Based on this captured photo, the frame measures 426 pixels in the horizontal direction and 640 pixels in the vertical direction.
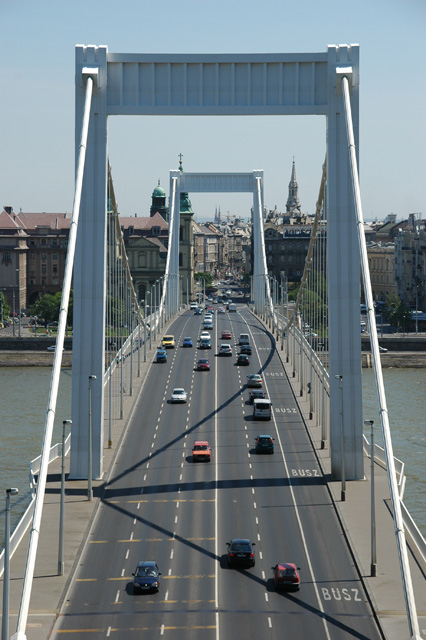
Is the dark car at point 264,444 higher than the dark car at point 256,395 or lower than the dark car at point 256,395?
lower

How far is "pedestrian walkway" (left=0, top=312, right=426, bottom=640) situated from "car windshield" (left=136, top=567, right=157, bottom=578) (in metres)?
2.25

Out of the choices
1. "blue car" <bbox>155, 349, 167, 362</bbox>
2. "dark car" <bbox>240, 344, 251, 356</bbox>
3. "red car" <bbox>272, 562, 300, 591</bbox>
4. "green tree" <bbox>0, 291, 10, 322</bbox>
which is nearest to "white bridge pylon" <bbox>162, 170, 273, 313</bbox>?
"green tree" <bbox>0, 291, 10, 322</bbox>

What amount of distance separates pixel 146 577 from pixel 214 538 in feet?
19.0

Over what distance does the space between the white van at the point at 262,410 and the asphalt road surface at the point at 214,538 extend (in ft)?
1.51

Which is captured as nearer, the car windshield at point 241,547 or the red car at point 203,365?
the car windshield at point 241,547

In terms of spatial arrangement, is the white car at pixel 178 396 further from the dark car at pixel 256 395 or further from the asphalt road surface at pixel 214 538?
the dark car at pixel 256 395

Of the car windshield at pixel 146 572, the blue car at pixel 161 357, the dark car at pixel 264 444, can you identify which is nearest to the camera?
the car windshield at pixel 146 572

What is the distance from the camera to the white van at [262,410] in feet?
206

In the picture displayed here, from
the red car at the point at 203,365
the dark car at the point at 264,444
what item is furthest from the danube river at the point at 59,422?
the red car at the point at 203,365

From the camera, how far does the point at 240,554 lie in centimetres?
3834

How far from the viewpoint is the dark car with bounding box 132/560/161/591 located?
35.8m

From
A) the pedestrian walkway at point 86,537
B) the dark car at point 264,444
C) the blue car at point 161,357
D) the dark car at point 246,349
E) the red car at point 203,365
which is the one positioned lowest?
the pedestrian walkway at point 86,537

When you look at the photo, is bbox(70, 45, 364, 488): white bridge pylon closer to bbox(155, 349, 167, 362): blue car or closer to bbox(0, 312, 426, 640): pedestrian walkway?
bbox(0, 312, 426, 640): pedestrian walkway

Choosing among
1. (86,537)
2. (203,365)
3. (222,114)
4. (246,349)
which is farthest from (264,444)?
(246,349)
